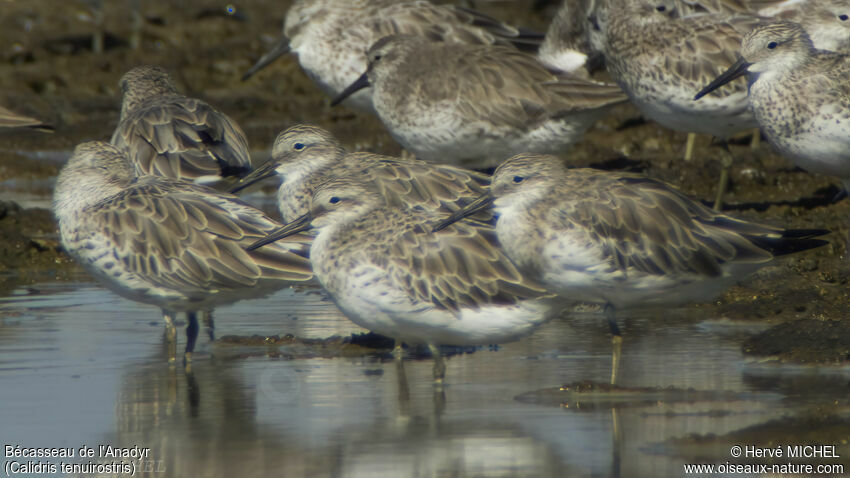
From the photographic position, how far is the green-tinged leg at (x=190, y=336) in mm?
7438

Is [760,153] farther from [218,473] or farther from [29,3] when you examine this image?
[29,3]

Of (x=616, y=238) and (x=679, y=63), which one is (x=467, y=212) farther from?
(x=679, y=63)

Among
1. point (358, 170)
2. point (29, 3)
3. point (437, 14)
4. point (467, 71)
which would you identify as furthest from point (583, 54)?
point (29, 3)

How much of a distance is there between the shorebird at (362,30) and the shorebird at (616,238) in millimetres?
6499

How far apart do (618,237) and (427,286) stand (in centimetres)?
107

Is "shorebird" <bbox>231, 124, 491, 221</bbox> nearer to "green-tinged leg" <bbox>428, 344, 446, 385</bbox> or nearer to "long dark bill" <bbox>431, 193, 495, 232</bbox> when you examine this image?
"long dark bill" <bbox>431, 193, 495, 232</bbox>

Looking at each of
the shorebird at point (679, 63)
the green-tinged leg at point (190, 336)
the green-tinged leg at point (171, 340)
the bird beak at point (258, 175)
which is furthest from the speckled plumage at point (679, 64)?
the green-tinged leg at point (171, 340)

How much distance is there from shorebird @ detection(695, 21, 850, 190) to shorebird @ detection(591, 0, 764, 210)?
1.52 m

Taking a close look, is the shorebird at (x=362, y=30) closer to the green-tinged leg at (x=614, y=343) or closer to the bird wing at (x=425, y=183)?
the bird wing at (x=425, y=183)

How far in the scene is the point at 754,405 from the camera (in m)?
6.05

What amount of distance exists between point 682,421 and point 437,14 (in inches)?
342

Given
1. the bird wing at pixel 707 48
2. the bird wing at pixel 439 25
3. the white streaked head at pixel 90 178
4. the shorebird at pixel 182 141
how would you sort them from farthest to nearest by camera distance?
the bird wing at pixel 439 25 < the bird wing at pixel 707 48 < the shorebird at pixel 182 141 < the white streaked head at pixel 90 178

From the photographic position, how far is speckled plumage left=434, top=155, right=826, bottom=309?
680 centimetres

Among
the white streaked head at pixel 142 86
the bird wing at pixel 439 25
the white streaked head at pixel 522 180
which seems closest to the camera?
the white streaked head at pixel 522 180
